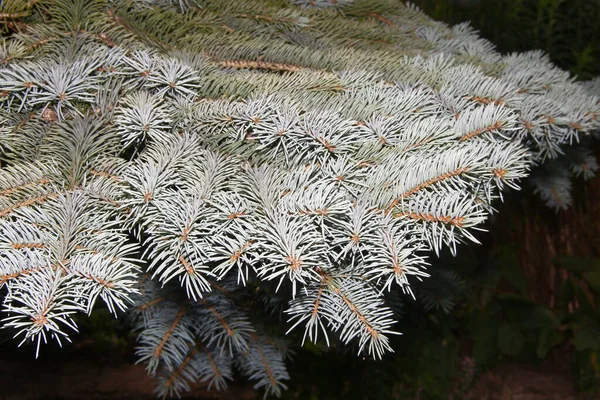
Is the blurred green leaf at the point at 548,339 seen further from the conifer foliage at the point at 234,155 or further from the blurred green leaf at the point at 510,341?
the conifer foliage at the point at 234,155

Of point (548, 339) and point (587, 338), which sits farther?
point (548, 339)

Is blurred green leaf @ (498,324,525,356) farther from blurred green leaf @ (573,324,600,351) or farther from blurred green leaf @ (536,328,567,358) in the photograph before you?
blurred green leaf @ (573,324,600,351)

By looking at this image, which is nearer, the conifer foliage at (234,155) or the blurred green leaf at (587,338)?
the conifer foliage at (234,155)

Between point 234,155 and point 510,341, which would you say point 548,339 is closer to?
point 510,341

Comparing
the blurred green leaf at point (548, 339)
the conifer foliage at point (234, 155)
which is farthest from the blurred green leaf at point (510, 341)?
the conifer foliage at point (234, 155)

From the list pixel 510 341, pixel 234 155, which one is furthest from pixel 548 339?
pixel 234 155

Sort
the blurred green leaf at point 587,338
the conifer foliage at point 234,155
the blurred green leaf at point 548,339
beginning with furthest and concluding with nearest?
the blurred green leaf at point 548,339 < the blurred green leaf at point 587,338 < the conifer foliage at point 234,155

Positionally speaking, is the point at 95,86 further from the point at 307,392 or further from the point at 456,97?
the point at 307,392

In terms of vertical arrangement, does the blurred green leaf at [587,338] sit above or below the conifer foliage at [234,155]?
above

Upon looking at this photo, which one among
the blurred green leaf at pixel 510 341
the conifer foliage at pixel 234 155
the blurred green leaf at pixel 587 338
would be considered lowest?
the conifer foliage at pixel 234 155

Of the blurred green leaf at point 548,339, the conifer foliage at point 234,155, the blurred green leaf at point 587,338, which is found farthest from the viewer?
the blurred green leaf at point 548,339
